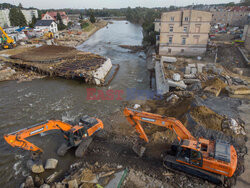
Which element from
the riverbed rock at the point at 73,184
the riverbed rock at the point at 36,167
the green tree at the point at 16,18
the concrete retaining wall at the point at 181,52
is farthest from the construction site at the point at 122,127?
the green tree at the point at 16,18

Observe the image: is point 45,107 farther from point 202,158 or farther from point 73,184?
point 202,158

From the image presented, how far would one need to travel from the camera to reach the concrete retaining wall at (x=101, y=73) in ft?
78.8

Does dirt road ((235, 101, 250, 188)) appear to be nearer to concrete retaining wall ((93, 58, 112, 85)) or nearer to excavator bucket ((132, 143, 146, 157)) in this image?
excavator bucket ((132, 143, 146, 157))

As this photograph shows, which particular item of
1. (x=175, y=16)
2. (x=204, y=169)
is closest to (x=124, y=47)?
(x=175, y=16)

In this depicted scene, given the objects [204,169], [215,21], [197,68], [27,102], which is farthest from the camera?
[215,21]

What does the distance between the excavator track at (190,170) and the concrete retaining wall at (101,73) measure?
16329 mm

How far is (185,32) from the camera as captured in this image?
3152 cm

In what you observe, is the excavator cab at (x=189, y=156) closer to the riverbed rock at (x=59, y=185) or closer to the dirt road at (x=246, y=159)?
the dirt road at (x=246, y=159)

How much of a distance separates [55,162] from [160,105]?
1091cm

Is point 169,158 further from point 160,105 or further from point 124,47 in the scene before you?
point 124,47

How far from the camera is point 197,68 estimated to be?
24156mm

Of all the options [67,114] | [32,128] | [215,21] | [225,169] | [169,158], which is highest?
[215,21]

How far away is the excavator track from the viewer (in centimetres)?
861

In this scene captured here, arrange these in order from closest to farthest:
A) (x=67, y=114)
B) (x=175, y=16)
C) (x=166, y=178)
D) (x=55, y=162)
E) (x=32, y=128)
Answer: (x=166, y=178) → (x=32, y=128) → (x=55, y=162) → (x=67, y=114) → (x=175, y=16)
